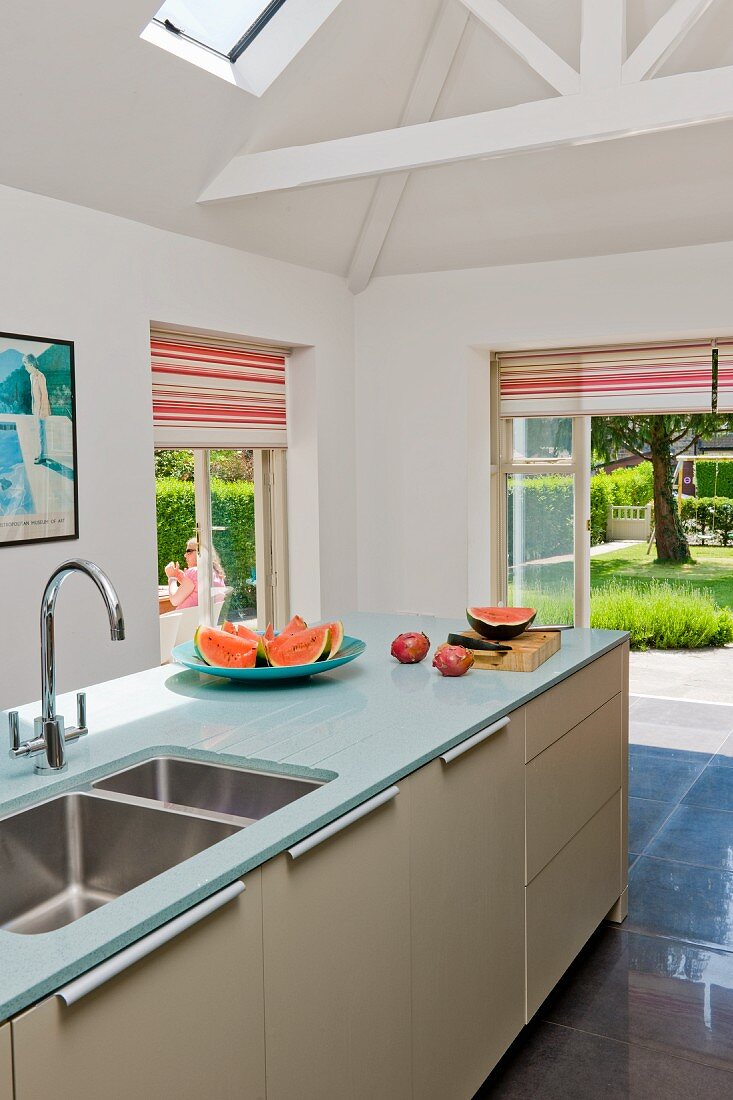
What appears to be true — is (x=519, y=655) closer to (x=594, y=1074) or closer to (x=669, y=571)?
(x=594, y=1074)

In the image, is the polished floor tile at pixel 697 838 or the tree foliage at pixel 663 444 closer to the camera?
the polished floor tile at pixel 697 838

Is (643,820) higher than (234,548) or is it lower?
lower

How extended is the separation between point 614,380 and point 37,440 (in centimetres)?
317

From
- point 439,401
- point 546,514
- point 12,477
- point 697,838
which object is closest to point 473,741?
point 12,477

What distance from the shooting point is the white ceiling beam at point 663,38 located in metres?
3.22

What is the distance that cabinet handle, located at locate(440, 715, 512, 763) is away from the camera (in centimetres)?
207

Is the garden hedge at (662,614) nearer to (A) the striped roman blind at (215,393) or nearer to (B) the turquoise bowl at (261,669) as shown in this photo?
(A) the striped roman blind at (215,393)

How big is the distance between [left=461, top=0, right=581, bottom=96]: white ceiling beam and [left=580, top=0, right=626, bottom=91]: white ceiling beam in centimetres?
9

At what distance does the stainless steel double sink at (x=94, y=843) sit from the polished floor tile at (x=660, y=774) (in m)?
3.00

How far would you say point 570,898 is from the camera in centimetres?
279

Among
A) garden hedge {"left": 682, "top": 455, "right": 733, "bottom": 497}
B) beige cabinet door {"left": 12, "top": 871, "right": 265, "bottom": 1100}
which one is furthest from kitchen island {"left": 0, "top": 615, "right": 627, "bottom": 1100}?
garden hedge {"left": 682, "top": 455, "right": 733, "bottom": 497}

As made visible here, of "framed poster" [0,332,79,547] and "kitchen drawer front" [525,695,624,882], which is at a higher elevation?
"framed poster" [0,332,79,547]

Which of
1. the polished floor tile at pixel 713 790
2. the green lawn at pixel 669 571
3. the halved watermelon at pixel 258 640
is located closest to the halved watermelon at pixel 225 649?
the halved watermelon at pixel 258 640

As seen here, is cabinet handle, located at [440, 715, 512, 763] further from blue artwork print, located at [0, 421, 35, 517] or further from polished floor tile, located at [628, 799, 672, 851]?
blue artwork print, located at [0, 421, 35, 517]
